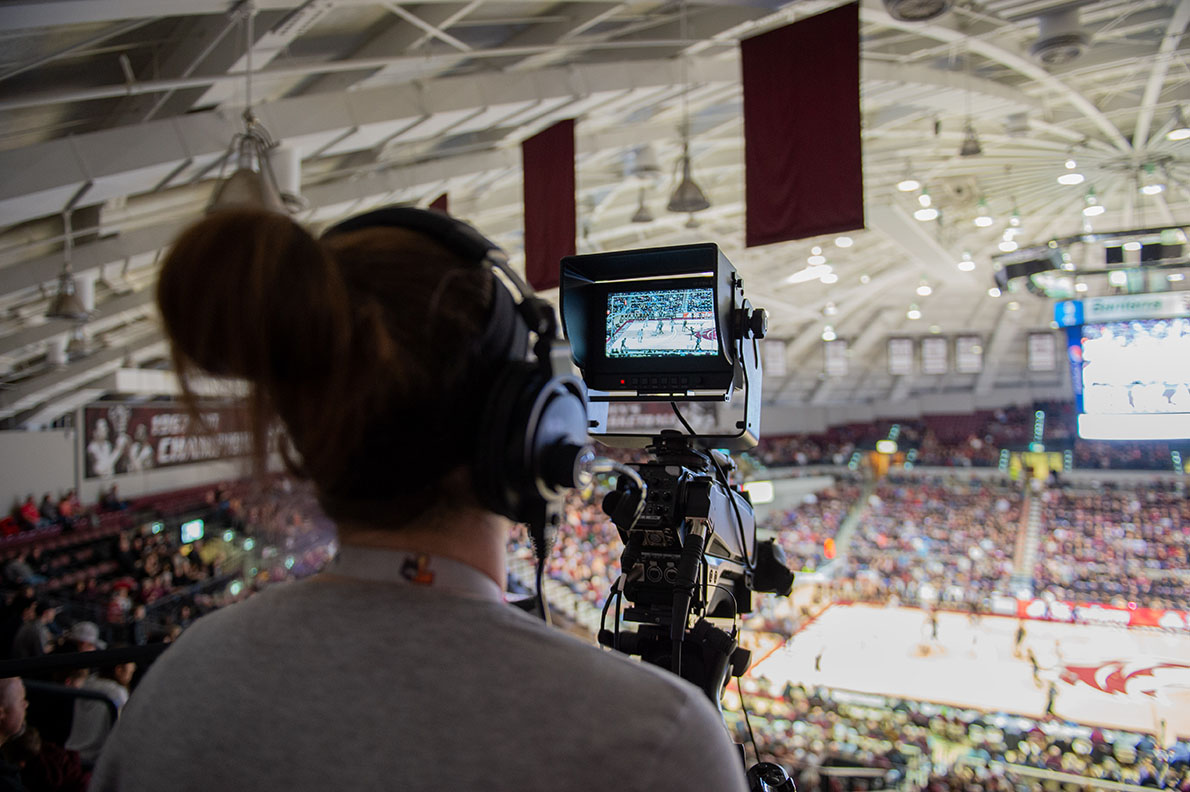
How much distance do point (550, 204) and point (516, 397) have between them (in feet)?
19.1

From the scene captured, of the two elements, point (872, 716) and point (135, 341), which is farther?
point (135, 341)

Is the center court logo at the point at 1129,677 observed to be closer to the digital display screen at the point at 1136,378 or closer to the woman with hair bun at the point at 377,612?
the digital display screen at the point at 1136,378

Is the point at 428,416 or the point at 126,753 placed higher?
the point at 428,416

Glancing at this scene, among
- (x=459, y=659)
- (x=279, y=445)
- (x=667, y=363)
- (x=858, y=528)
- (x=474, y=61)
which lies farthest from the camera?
(x=858, y=528)

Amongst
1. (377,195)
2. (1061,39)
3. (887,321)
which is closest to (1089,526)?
(887,321)

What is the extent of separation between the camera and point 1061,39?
734 cm

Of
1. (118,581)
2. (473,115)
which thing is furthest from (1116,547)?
(118,581)

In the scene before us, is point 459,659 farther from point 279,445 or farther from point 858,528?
point 858,528

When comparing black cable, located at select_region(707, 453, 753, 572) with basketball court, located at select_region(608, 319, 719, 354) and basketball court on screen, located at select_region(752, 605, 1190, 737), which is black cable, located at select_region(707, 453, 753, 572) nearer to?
basketball court, located at select_region(608, 319, 719, 354)

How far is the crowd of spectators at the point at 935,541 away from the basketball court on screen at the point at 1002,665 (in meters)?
1.65

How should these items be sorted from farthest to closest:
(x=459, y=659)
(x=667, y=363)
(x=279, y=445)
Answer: (x=667, y=363) < (x=279, y=445) < (x=459, y=659)

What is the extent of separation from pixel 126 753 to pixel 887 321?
28915 millimetres

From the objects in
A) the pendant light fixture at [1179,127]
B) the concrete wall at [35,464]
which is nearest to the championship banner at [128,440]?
the concrete wall at [35,464]

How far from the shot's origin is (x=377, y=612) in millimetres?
612
